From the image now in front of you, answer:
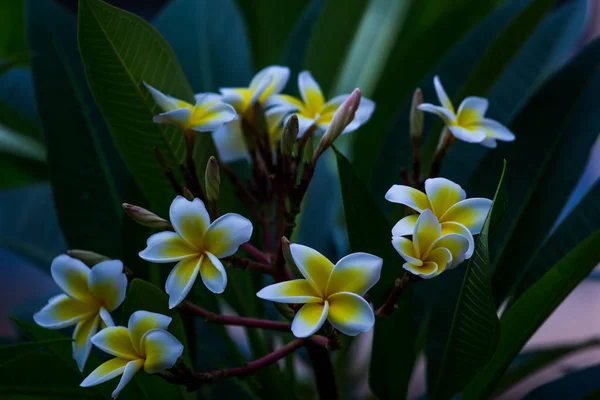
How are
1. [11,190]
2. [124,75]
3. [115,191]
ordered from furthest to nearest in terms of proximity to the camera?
[11,190] → [115,191] → [124,75]

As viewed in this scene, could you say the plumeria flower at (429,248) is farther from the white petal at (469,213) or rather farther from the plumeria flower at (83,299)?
the plumeria flower at (83,299)

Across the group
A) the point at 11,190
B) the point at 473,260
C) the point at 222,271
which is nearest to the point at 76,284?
the point at 222,271

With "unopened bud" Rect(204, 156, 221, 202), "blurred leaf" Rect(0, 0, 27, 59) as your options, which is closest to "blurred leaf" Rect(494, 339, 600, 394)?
"unopened bud" Rect(204, 156, 221, 202)

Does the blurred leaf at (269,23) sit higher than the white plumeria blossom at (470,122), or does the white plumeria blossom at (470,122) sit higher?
the white plumeria blossom at (470,122)

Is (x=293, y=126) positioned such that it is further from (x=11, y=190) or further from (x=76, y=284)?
(x=11, y=190)

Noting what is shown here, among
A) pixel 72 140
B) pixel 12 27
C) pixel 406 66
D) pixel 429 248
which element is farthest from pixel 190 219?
pixel 12 27


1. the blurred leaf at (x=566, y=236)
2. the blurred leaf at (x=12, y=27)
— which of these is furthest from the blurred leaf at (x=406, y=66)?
the blurred leaf at (x=12, y=27)
